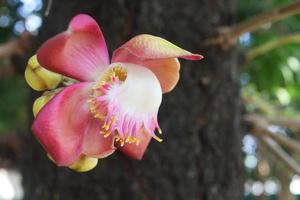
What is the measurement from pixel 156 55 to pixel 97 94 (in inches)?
3.5

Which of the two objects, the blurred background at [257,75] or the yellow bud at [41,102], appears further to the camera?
the blurred background at [257,75]

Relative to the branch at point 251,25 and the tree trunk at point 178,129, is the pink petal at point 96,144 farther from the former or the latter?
the tree trunk at point 178,129

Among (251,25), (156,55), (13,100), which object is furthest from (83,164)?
(13,100)

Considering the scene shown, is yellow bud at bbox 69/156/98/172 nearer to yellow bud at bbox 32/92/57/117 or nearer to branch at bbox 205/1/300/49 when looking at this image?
yellow bud at bbox 32/92/57/117

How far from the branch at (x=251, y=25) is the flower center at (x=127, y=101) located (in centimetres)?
39

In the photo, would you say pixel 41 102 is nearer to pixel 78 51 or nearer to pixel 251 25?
pixel 78 51

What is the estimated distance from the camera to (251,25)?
95 cm

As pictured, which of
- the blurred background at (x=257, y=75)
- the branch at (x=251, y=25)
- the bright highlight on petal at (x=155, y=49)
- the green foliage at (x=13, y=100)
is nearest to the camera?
the bright highlight on petal at (x=155, y=49)

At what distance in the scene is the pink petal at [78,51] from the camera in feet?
1.52

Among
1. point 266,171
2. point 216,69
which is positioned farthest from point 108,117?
point 266,171

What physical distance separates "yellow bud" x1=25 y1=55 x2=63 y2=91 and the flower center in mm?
42

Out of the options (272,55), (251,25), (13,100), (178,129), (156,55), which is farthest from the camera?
(13,100)

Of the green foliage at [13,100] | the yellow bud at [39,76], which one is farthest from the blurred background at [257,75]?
the yellow bud at [39,76]

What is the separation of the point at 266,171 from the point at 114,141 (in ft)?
6.91
